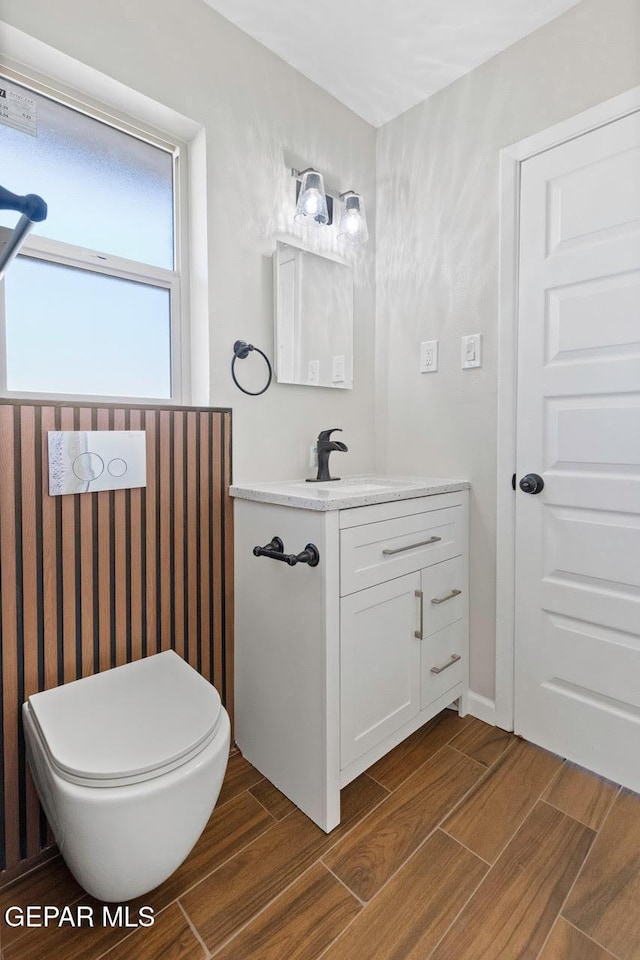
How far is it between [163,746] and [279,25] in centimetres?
222

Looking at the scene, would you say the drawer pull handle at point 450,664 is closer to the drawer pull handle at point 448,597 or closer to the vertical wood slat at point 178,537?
the drawer pull handle at point 448,597

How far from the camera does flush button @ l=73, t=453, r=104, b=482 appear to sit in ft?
4.31

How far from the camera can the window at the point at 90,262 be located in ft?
4.46

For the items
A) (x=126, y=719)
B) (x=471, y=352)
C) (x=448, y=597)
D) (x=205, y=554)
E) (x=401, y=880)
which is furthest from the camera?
(x=471, y=352)

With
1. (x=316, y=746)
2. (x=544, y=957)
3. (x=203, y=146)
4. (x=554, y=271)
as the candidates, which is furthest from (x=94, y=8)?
(x=544, y=957)

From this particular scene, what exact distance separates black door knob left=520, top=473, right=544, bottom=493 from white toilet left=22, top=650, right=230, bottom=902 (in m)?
1.23

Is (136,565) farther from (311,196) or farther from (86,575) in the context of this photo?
(311,196)

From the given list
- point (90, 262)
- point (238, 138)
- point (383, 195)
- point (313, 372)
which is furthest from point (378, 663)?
point (383, 195)

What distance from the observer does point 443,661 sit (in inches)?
69.8

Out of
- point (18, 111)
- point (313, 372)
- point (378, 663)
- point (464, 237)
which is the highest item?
point (18, 111)

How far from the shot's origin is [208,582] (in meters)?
1.64

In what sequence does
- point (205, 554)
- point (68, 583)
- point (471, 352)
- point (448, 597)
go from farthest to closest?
point (471, 352), point (448, 597), point (205, 554), point (68, 583)

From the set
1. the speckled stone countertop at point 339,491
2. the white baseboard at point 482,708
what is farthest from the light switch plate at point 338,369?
the white baseboard at point 482,708

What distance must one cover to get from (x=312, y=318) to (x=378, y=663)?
1.30m
